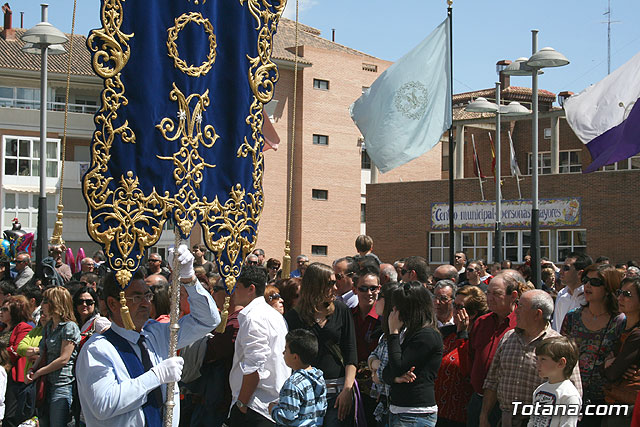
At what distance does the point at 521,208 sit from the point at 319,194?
43.5 feet

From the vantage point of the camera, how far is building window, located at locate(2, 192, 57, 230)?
39.2m

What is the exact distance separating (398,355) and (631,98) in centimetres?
621

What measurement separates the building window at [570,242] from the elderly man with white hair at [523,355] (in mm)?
29674

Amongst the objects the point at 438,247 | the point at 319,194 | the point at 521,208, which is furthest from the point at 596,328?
the point at 319,194

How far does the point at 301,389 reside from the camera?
5812mm

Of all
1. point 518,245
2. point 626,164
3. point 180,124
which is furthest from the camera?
point 626,164

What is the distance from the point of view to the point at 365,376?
7352 millimetres

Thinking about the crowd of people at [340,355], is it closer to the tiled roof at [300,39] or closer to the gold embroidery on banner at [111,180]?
the gold embroidery on banner at [111,180]

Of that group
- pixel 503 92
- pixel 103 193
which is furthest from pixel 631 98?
pixel 503 92

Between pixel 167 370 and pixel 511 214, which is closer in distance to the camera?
pixel 167 370

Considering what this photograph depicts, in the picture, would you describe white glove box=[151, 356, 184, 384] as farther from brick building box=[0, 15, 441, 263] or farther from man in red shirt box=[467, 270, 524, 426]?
brick building box=[0, 15, 441, 263]

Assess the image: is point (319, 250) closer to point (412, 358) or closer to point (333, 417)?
point (333, 417)

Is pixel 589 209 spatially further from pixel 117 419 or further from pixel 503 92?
A: pixel 117 419

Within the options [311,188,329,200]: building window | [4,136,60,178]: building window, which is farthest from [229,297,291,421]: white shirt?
[311,188,329,200]: building window
